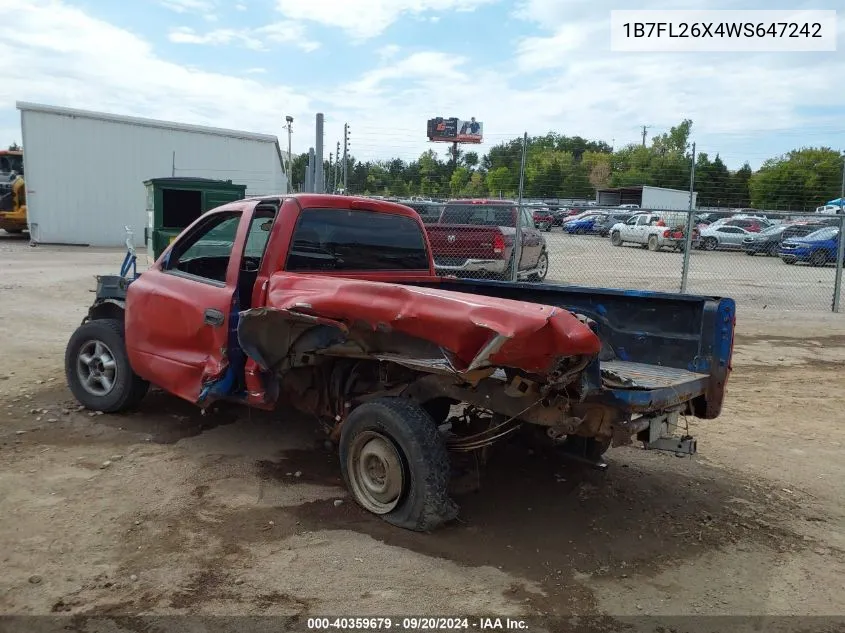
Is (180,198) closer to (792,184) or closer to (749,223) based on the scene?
(792,184)

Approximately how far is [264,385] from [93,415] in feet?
6.66

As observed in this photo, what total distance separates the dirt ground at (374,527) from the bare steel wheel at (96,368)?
0.80 feet

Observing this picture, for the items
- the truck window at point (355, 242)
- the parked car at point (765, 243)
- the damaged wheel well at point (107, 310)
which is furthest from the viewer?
the parked car at point (765, 243)

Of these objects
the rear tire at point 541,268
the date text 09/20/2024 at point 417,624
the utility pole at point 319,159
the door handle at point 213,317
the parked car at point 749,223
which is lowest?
the date text 09/20/2024 at point 417,624

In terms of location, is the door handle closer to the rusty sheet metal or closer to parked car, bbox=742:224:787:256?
the rusty sheet metal

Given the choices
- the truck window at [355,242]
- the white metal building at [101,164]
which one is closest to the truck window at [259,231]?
the truck window at [355,242]

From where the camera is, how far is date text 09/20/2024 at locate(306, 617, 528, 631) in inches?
117

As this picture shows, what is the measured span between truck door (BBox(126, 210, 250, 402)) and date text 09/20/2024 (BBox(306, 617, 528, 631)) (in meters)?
2.06

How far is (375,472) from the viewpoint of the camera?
13.1 feet

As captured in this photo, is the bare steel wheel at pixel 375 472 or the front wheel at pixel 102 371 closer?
the bare steel wheel at pixel 375 472

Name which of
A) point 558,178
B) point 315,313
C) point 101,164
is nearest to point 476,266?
point 558,178

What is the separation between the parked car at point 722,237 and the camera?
66.4ft

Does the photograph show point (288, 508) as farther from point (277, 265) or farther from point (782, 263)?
point (782, 263)

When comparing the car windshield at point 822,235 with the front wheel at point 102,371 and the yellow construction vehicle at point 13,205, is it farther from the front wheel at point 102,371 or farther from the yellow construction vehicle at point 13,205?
the yellow construction vehicle at point 13,205
